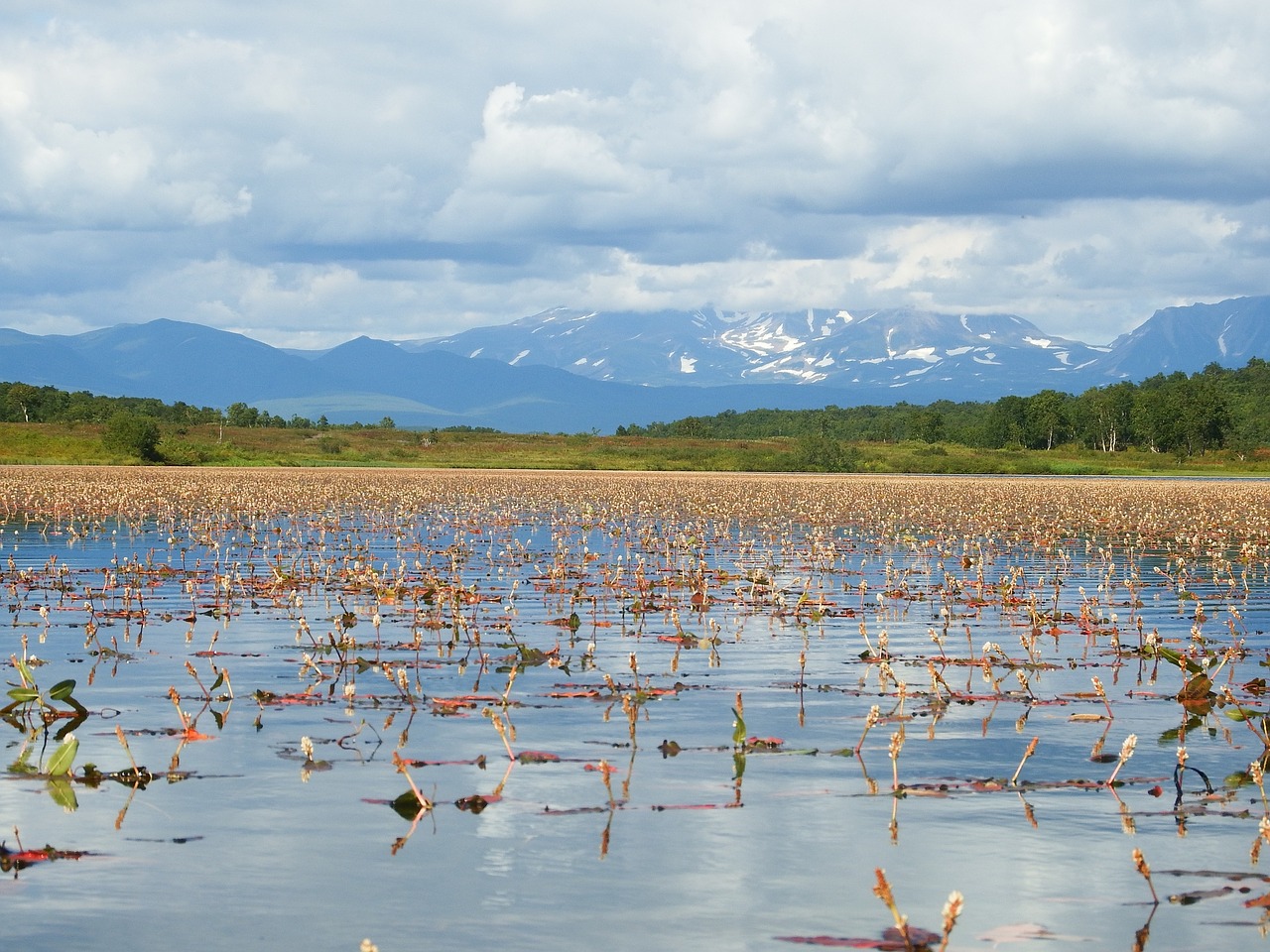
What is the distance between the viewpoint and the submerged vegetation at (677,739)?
Answer: 7418 millimetres

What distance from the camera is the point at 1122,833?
8484 millimetres

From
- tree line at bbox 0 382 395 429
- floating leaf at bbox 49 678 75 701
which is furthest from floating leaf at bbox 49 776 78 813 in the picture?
tree line at bbox 0 382 395 429

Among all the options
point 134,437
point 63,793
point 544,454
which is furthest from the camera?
point 544,454

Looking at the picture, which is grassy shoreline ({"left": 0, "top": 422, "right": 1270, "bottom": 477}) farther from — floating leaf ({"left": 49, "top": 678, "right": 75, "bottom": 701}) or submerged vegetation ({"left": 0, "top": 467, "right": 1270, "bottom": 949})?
floating leaf ({"left": 49, "top": 678, "right": 75, "bottom": 701})

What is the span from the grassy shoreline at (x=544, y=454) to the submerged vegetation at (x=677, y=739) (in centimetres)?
8542

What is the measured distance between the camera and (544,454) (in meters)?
136

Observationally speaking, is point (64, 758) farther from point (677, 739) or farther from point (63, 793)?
point (677, 739)

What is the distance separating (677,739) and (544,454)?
125766 mm

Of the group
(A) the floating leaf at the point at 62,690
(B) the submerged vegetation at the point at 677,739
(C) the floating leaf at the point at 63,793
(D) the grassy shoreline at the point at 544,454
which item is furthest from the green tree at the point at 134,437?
(C) the floating leaf at the point at 63,793

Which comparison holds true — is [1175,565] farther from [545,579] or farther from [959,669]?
[959,669]

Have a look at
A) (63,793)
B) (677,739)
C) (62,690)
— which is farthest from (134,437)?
(63,793)

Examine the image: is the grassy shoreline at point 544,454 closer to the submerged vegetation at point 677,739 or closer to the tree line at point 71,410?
the tree line at point 71,410

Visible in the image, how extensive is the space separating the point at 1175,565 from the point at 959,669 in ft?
49.6

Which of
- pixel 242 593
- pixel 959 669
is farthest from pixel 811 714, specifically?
pixel 242 593
